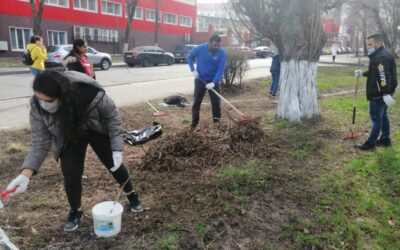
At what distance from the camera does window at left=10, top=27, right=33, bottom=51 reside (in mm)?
25281

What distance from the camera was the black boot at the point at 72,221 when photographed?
3.24 m

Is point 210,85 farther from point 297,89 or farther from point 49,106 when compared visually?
point 49,106

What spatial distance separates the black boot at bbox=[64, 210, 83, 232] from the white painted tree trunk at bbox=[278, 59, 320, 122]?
4670mm

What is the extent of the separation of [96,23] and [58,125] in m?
31.0

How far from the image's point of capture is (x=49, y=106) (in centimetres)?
262

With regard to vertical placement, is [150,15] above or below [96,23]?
above

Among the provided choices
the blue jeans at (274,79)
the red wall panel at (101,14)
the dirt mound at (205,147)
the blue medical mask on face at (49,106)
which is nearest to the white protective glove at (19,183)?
the blue medical mask on face at (49,106)

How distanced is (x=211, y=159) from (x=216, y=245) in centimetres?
176

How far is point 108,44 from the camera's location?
32812 mm

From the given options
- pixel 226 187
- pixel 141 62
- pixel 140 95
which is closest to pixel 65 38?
pixel 141 62

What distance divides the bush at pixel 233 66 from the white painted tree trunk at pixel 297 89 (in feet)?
14.9

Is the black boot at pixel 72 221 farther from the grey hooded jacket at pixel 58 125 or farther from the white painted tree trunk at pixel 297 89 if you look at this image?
the white painted tree trunk at pixel 297 89

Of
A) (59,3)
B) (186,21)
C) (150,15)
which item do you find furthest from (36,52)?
(186,21)

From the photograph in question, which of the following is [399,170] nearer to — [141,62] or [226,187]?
[226,187]
